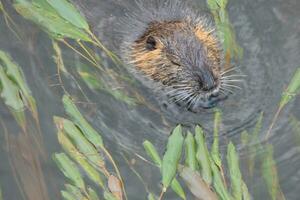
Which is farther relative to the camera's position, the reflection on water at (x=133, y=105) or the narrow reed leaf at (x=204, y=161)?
the reflection on water at (x=133, y=105)

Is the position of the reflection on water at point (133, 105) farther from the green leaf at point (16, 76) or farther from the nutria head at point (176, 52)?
the green leaf at point (16, 76)

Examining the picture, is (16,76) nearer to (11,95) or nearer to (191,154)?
(11,95)

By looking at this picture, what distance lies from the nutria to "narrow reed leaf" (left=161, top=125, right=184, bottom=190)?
1.26ft

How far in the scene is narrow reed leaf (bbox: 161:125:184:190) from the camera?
9.42 ft

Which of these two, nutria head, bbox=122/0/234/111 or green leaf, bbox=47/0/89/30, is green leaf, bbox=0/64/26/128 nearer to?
green leaf, bbox=47/0/89/30

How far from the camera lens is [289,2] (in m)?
3.96

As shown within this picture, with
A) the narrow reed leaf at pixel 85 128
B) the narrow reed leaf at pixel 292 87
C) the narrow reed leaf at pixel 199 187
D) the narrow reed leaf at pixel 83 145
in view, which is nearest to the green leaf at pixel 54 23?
the narrow reed leaf at pixel 85 128

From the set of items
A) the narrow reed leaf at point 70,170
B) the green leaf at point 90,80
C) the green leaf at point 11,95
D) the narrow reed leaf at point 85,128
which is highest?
the green leaf at point 11,95

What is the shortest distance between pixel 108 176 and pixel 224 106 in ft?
2.82

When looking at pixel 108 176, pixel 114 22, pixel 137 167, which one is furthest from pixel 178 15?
pixel 108 176

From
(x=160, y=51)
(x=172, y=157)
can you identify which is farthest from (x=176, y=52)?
(x=172, y=157)

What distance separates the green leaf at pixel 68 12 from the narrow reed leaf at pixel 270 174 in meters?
1.08

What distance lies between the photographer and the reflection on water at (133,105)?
3361 mm

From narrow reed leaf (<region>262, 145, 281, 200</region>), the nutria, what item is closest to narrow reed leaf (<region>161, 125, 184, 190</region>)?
the nutria
